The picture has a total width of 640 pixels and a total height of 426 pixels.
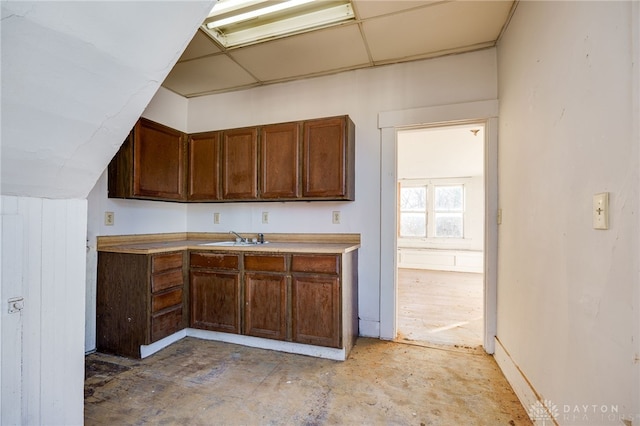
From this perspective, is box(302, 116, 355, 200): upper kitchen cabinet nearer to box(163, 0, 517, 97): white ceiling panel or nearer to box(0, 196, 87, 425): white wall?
box(163, 0, 517, 97): white ceiling panel

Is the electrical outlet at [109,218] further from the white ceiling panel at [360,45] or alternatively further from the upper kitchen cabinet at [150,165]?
the white ceiling panel at [360,45]

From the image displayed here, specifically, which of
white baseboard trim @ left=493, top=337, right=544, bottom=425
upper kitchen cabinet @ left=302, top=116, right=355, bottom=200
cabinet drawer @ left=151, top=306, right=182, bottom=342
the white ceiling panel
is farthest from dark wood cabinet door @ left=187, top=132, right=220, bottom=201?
white baseboard trim @ left=493, top=337, right=544, bottom=425

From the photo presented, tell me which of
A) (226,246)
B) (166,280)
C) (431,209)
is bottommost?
(166,280)

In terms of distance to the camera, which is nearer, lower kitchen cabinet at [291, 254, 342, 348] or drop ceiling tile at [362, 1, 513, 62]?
drop ceiling tile at [362, 1, 513, 62]

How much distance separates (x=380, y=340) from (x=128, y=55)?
2717 millimetres

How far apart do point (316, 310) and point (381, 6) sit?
228cm

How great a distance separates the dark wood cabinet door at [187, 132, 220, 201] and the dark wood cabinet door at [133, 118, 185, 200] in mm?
94

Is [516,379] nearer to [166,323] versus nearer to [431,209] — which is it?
[166,323]

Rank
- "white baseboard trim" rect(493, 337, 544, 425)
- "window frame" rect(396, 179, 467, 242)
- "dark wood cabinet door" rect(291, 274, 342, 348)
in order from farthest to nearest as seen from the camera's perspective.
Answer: "window frame" rect(396, 179, 467, 242) < "dark wood cabinet door" rect(291, 274, 342, 348) < "white baseboard trim" rect(493, 337, 544, 425)

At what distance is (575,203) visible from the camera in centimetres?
125

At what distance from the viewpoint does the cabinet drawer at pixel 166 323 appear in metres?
2.37

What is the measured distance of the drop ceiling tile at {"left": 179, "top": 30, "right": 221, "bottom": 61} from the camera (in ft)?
7.57

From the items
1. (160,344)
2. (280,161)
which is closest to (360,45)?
(280,161)

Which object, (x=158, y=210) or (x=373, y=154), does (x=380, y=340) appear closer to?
(x=373, y=154)
